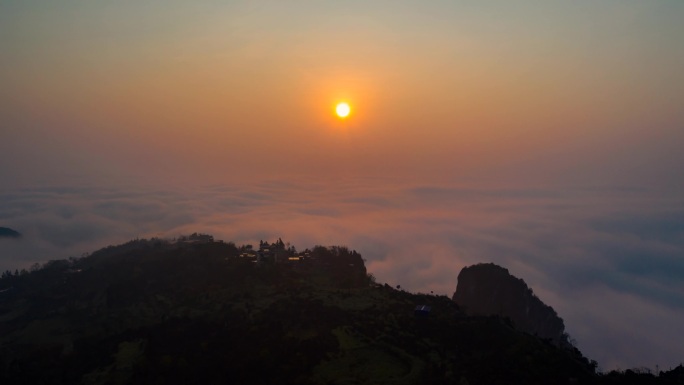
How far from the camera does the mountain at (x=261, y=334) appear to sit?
5369 cm

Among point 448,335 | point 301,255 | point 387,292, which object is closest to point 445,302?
point 387,292

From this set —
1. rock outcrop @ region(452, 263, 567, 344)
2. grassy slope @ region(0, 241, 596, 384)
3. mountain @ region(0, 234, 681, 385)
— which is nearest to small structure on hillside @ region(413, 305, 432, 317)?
mountain @ region(0, 234, 681, 385)

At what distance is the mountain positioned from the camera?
53.7 meters

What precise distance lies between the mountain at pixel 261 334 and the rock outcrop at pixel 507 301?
112 feet

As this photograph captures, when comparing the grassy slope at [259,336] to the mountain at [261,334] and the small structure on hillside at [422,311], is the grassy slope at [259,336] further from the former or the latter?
the small structure on hillside at [422,311]

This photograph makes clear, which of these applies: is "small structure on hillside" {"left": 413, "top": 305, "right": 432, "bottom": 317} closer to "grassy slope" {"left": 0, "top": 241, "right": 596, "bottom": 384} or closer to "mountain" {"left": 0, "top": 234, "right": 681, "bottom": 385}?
"mountain" {"left": 0, "top": 234, "right": 681, "bottom": 385}

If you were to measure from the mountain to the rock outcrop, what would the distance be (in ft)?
112

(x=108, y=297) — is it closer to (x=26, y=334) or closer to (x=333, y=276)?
(x=26, y=334)

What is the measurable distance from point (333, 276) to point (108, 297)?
44.1 m

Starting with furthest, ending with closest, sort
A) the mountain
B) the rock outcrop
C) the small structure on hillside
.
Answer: the rock outcrop, the small structure on hillside, the mountain

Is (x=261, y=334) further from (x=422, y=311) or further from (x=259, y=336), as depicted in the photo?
(x=422, y=311)

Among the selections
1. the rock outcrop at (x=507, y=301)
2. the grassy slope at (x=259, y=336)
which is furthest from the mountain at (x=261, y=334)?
the rock outcrop at (x=507, y=301)

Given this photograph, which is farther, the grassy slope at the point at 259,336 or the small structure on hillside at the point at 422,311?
the small structure on hillside at the point at 422,311

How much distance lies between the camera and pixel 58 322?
88.3 m
